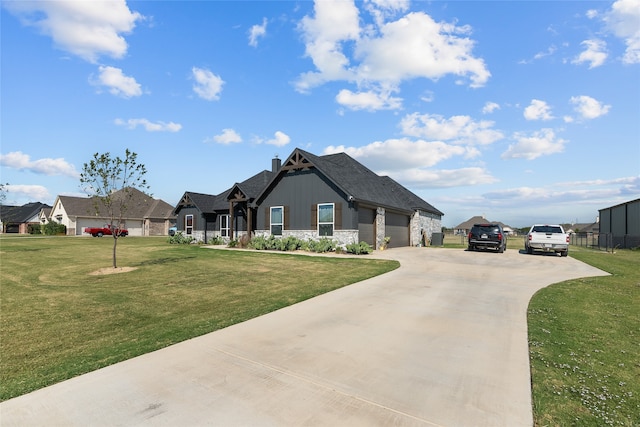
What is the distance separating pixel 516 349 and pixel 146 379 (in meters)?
4.88

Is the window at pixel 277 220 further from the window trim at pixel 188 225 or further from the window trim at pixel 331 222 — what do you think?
the window trim at pixel 188 225

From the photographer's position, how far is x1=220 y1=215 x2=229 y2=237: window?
90.9 feet

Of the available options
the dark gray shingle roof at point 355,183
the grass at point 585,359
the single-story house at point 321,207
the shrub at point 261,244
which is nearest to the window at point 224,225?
the single-story house at point 321,207

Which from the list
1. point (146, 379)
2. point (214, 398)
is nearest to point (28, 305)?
point (146, 379)

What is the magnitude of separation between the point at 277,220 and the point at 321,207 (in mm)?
3960

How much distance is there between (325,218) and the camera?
770 inches

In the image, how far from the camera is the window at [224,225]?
27.7 meters

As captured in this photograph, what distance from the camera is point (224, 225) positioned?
2811cm

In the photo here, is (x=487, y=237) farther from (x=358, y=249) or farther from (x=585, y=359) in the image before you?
(x=585, y=359)

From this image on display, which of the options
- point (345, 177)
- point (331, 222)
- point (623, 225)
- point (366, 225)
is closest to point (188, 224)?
point (331, 222)

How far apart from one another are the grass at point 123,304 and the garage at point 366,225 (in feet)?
17.6

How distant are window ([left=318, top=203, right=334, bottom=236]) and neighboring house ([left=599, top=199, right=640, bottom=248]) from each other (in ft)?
77.0

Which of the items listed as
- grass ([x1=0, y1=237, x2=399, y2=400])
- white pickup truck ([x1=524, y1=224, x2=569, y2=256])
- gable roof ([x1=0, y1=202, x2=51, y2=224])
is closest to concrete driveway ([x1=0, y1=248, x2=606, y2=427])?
grass ([x1=0, y1=237, x2=399, y2=400])

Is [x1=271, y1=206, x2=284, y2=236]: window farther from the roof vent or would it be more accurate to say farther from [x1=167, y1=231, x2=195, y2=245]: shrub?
[x1=167, y1=231, x2=195, y2=245]: shrub
